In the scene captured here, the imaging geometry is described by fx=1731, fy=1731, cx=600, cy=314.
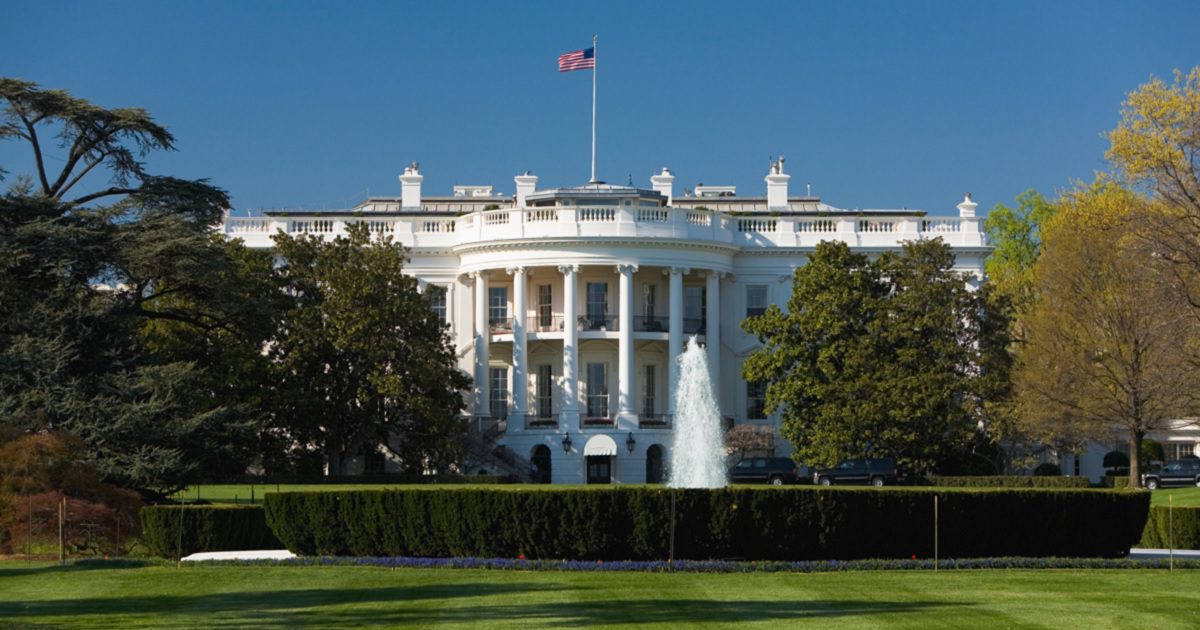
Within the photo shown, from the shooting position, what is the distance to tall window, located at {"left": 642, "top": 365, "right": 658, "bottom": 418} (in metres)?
70.8

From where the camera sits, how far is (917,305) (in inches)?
2427

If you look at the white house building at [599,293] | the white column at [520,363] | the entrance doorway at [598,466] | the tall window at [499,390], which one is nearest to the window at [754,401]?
the white house building at [599,293]

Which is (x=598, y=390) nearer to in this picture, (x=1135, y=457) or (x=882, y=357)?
(x=882, y=357)

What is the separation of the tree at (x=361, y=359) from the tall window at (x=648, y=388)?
10649mm

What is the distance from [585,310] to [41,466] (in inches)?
1497

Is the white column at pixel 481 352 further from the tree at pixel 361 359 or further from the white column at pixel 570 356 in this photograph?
the tree at pixel 361 359

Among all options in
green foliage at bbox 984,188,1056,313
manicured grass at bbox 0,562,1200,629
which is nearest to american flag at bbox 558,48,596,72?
green foliage at bbox 984,188,1056,313

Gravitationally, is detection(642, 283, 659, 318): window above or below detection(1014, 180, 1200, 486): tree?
above

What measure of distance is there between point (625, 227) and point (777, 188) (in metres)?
14.7

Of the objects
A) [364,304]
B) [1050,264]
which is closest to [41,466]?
[364,304]

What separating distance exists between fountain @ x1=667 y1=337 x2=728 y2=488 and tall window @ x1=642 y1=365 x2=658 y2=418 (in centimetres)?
273

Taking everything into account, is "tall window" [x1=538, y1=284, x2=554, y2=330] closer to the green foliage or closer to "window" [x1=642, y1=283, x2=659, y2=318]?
"window" [x1=642, y1=283, x2=659, y2=318]

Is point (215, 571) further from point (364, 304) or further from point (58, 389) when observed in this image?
point (364, 304)

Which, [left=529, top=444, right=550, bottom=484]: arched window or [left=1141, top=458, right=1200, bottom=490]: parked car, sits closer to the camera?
[left=1141, top=458, right=1200, bottom=490]: parked car
